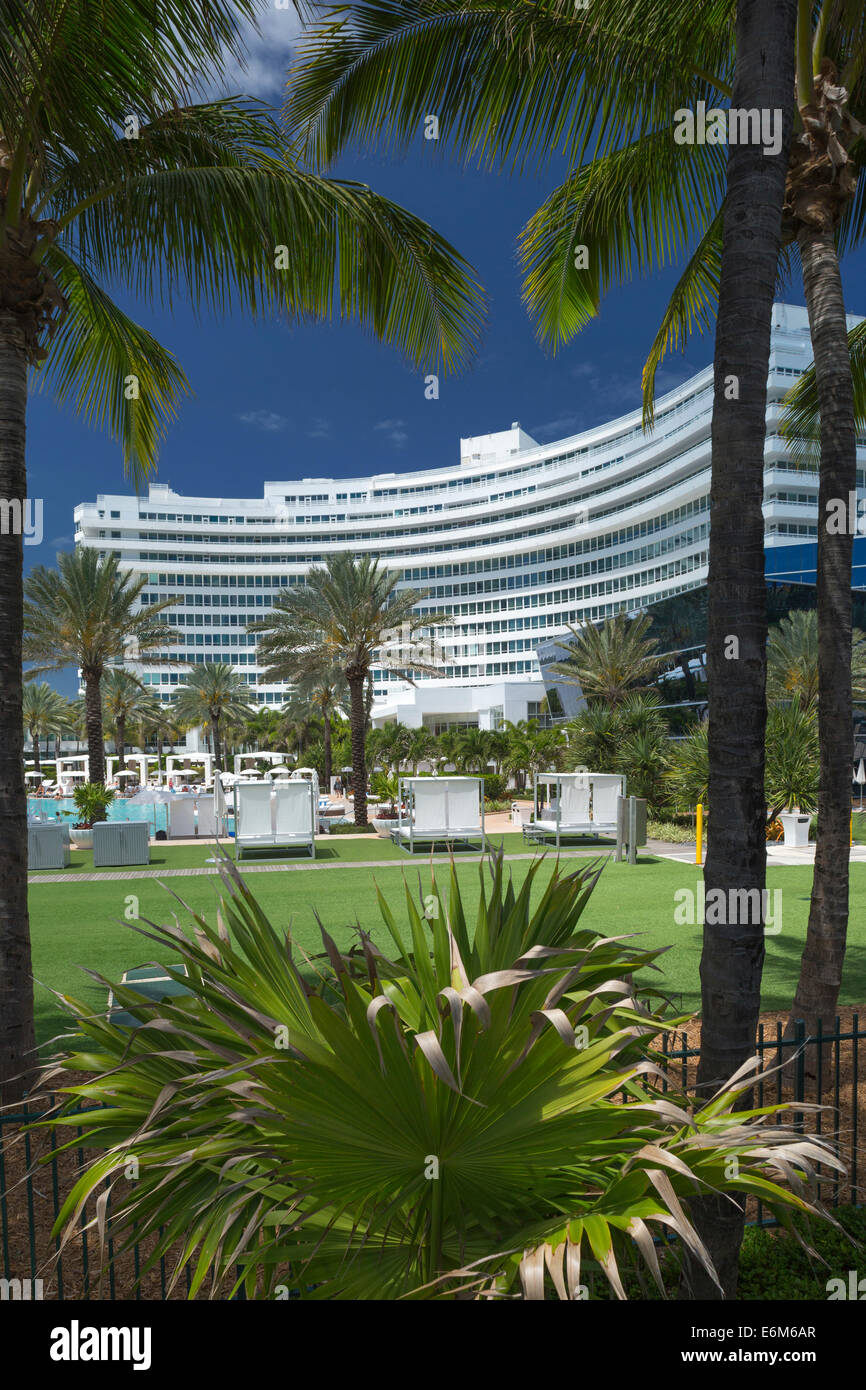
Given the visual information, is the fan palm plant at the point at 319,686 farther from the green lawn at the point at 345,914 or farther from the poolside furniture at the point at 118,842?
the green lawn at the point at 345,914

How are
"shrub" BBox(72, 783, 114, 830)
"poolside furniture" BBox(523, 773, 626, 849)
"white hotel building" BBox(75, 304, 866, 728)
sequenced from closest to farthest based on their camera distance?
"poolside furniture" BBox(523, 773, 626, 849) → "shrub" BBox(72, 783, 114, 830) → "white hotel building" BBox(75, 304, 866, 728)

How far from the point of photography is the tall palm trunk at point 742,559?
9.67 feet

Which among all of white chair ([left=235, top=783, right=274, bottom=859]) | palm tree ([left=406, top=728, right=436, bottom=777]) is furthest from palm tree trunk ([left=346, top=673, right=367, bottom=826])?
palm tree ([left=406, top=728, right=436, bottom=777])

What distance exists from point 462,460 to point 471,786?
9249 cm

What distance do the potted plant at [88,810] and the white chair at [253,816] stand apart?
5.56 metres

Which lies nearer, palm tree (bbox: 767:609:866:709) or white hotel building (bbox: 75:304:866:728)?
palm tree (bbox: 767:609:866:709)

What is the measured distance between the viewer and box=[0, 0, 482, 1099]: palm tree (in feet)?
15.0

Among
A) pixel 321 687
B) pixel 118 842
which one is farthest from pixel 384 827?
pixel 321 687

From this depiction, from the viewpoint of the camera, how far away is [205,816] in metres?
21.9

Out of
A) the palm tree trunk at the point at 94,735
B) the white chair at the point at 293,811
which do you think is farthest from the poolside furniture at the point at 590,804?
the palm tree trunk at the point at 94,735

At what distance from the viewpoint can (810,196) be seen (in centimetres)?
589

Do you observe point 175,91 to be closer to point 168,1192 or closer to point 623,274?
point 623,274

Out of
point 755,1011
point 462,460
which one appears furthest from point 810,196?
point 462,460

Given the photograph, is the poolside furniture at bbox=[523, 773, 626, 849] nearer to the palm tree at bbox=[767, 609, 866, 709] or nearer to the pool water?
the pool water
